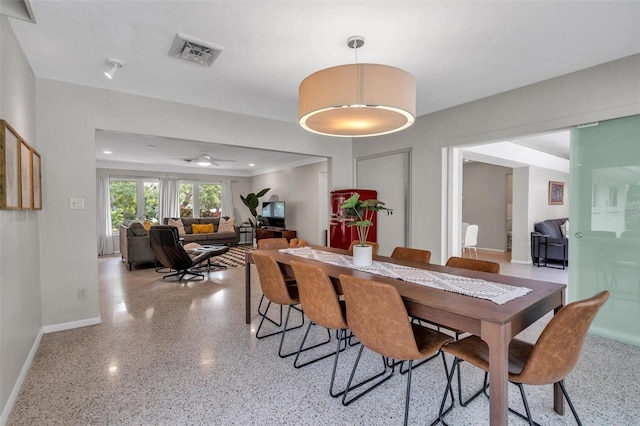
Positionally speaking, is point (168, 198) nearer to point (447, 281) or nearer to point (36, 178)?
point (36, 178)

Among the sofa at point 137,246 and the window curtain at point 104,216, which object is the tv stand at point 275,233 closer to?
the sofa at point 137,246

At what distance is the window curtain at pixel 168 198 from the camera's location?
28.3 feet

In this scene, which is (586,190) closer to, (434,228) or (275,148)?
(434,228)

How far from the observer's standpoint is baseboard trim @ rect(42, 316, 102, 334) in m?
2.91

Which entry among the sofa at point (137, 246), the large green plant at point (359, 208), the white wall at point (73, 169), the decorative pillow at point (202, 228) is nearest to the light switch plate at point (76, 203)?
the white wall at point (73, 169)

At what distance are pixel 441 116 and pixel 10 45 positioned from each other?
409cm

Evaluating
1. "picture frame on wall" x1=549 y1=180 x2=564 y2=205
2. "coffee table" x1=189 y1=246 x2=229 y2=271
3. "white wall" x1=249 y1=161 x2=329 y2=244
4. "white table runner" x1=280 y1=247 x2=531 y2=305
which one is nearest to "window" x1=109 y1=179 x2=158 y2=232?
"white wall" x1=249 y1=161 x2=329 y2=244

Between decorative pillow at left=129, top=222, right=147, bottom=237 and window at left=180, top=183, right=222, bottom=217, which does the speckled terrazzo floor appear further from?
window at left=180, top=183, right=222, bottom=217

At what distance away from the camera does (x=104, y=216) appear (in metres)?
7.73

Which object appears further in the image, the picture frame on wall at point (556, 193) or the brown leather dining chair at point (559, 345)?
the picture frame on wall at point (556, 193)

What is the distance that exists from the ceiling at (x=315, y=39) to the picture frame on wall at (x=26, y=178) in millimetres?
820

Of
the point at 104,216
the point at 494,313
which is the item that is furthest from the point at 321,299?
the point at 104,216

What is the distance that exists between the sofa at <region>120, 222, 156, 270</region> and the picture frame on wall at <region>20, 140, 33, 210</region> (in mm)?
3489

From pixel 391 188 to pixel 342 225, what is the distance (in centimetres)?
93
